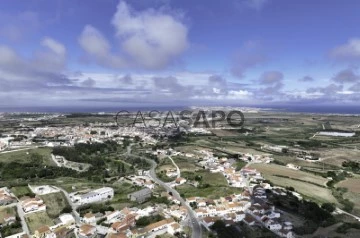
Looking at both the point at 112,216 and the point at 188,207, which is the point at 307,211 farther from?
the point at 112,216

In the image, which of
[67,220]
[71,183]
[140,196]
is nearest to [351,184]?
[140,196]

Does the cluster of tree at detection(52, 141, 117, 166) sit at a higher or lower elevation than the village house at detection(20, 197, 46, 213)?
higher

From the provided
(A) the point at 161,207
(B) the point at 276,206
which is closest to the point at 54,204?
(A) the point at 161,207

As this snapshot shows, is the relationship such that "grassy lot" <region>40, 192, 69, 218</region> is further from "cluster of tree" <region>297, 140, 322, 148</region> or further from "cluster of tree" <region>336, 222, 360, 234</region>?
"cluster of tree" <region>297, 140, 322, 148</region>

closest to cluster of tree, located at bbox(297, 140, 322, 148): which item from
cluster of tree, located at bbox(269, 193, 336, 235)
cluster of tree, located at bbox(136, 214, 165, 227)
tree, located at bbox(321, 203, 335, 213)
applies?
cluster of tree, located at bbox(269, 193, 336, 235)

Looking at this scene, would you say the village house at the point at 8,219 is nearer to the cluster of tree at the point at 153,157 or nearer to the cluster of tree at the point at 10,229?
the cluster of tree at the point at 10,229

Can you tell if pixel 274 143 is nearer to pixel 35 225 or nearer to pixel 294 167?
pixel 294 167

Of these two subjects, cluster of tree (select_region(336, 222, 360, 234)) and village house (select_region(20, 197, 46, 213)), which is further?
village house (select_region(20, 197, 46, 213))

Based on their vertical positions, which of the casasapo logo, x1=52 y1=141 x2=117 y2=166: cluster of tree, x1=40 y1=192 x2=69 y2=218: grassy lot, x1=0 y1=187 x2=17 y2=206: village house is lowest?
x1=40 y1=192 x2=69 y2=218: grassy lot
